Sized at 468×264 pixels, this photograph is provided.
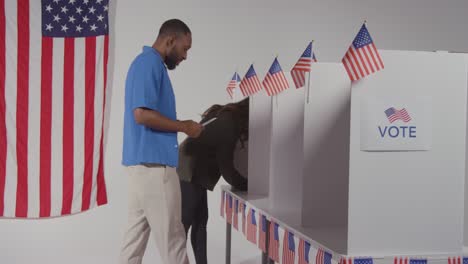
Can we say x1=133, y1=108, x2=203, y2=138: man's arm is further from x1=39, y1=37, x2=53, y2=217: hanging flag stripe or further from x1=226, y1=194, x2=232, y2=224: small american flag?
x1=39, y1=37, x2=53, y2=217: hanging flag stripe

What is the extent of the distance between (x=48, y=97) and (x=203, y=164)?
210 cm

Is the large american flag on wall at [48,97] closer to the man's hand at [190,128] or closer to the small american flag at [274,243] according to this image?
the man's hand at [190,128]

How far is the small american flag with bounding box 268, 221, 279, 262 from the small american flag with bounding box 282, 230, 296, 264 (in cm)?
11

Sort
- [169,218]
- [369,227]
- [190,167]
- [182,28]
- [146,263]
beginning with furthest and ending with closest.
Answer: [146,263], [190,167], [182,28], [169,218], [369,227]

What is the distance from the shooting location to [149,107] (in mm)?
2455

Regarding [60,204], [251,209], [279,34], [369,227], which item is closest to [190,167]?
[251,209]

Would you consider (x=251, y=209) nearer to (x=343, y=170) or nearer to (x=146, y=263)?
(x=343, y=170)

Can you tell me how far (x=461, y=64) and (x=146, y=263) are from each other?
321cm

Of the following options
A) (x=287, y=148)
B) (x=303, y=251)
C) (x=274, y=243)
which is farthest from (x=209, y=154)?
(x=303, y=251)

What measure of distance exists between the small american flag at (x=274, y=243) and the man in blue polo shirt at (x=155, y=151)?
326mm

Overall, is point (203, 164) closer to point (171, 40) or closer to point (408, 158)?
point (171, 40)

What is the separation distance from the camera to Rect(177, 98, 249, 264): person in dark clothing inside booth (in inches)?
124

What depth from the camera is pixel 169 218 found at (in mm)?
2463

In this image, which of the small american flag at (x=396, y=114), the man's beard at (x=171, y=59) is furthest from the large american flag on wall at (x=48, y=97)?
the small american flag at (x=396, y=114)
